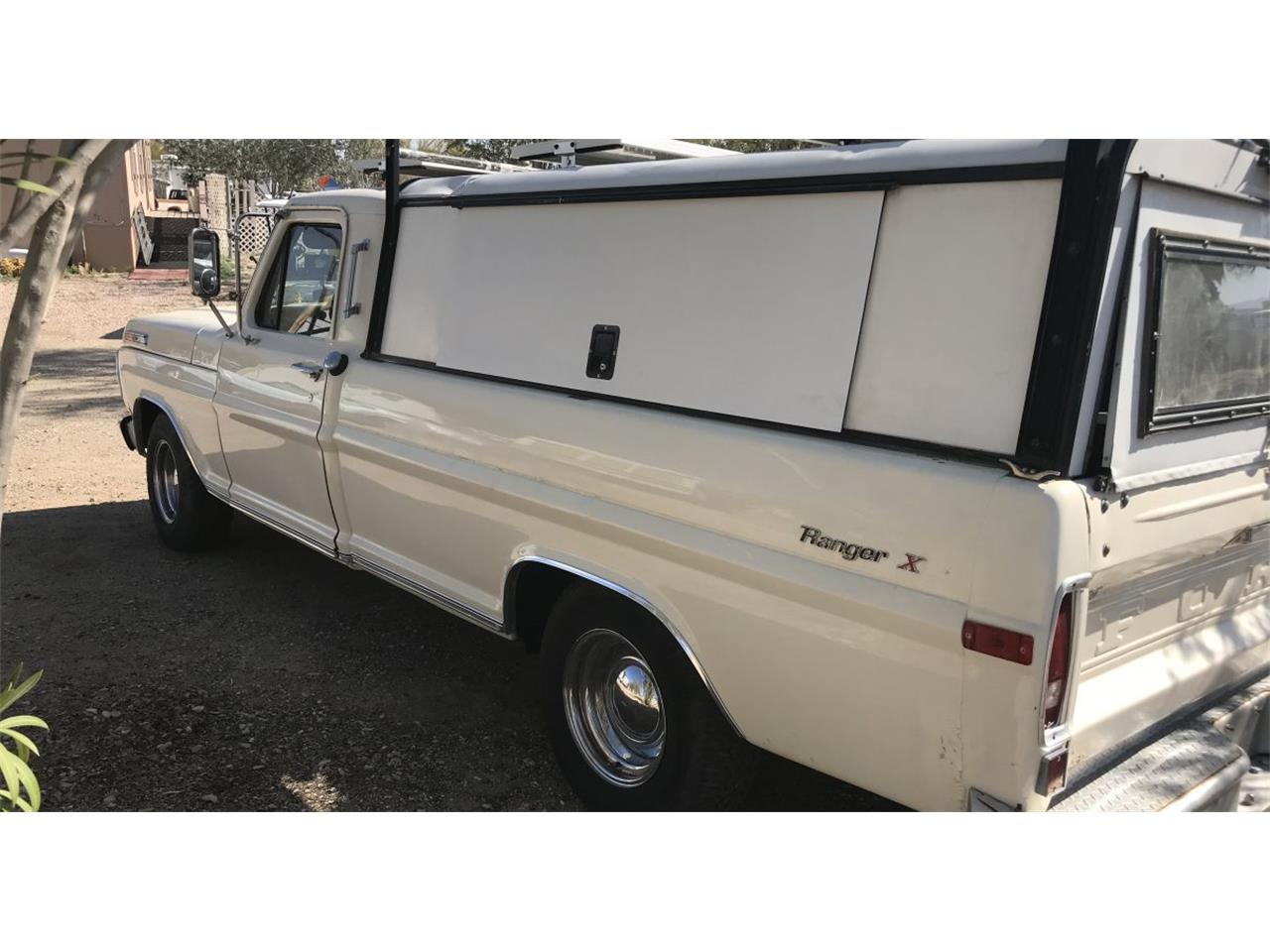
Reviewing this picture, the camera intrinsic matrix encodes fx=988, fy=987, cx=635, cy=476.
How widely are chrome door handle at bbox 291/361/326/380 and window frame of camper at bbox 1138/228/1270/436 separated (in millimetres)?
3283

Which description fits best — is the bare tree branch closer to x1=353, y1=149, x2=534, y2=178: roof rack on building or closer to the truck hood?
x1=353, y1=149, x2=534, y2=178: roof rack on building

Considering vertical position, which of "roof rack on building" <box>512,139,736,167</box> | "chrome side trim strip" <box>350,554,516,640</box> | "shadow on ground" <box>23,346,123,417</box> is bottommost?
"shadow on ground" <box>23,346,123,417</box>

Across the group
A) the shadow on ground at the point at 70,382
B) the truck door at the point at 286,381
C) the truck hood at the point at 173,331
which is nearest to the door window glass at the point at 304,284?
the truck door at the point at 286,381

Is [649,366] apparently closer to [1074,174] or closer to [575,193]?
[575,193]

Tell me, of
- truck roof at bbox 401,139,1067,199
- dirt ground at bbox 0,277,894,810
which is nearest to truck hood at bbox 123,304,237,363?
dirt ground at bbox 0,277,894,810

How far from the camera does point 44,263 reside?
2.29 meters

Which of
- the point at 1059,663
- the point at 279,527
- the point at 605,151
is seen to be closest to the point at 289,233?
the point at 279,527

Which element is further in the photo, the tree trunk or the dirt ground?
the dirt ground

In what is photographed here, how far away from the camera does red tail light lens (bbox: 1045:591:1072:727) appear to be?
224 centimetres

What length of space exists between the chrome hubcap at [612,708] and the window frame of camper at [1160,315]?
1713mm

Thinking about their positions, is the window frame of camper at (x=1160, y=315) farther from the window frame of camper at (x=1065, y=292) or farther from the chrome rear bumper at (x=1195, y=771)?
the chrome rear bumper at (x=1195, y=771)

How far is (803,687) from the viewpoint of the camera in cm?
264

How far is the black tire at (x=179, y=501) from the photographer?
590 cm

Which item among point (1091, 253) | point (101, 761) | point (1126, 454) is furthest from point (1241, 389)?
point (101, 761)
